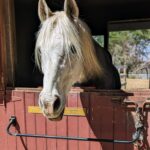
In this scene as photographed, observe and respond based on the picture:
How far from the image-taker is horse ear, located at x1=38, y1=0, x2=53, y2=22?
1656mm

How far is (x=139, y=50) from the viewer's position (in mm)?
6438

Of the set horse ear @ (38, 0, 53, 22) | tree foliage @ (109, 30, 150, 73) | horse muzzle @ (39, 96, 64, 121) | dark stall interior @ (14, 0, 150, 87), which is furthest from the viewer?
tree foliage @ (109, 30, 150, 73)

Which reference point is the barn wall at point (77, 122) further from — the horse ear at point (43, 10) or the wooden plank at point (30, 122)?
the horse ear at point (43, 10)

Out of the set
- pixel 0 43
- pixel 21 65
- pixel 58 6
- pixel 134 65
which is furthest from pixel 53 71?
pixel 134 65

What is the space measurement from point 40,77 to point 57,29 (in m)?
1.31

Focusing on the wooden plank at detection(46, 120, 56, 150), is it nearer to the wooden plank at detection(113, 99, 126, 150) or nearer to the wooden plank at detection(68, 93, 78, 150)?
the wooden plank at detection(68, 93, 78, 150)

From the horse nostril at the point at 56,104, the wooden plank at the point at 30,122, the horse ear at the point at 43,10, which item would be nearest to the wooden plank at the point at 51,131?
the wooden plank at the point at 30,122

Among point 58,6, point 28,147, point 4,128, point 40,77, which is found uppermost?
point 58,6

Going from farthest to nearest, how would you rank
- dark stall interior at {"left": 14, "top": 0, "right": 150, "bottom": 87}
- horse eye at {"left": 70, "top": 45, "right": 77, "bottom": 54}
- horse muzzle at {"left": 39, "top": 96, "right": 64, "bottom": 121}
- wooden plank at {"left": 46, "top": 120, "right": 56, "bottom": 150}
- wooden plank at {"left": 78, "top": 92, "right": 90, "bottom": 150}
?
dark stall interior at {"left": 14, "top": 0, "right": 150, "bottom": 87}, wooden plank at {"left": 46, "top": 120, "right": 56, "bottom": 150}, wooden plank at {"left": 78, "top": 92, "right": 90, "bottom": 150}, horse eye at {"left": 70, "top": 45, "right": 77, "bottom": 54}, horse muzzle at {"left": 39, "top": 96, "right": 64, "bottom": 121}

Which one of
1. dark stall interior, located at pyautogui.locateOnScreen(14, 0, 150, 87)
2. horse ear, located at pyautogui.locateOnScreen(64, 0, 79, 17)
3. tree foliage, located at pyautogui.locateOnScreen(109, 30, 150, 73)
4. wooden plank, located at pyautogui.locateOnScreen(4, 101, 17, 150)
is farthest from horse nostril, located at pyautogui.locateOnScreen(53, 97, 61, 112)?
tree foliage, located at pyautogui.locateOnScreen(109, 30, 150, 73)

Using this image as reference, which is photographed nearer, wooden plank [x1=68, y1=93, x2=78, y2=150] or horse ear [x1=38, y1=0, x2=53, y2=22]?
horse ear [x1=38, y1=0, x2=53, y2=22]

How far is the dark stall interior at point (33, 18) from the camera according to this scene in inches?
105

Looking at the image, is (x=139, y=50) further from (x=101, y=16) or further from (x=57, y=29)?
(x=57, y=29)

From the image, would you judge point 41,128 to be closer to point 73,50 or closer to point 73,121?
point 73,121
